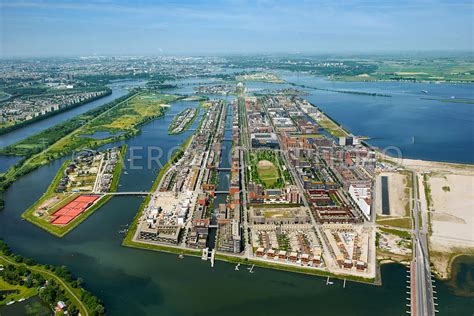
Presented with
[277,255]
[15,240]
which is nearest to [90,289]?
[15,240]

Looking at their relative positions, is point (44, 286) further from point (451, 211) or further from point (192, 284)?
point (451, 211)

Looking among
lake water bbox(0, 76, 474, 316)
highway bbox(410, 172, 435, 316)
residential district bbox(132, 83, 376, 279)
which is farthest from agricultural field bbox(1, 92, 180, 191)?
highway bbox(410, 172, 435, 316)

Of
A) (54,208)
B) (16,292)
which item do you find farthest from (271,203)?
(16,292)

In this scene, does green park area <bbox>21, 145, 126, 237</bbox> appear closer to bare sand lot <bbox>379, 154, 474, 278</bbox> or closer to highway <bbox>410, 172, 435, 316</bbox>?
highway <bbox>410, 172, 435, 316</bbox>

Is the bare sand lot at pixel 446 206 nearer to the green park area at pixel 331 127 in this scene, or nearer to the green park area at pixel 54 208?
the green park area at pixel 331 127

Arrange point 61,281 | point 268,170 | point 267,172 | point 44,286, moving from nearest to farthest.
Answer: point 44,286, point 61,281, point 267,172, point 268,170

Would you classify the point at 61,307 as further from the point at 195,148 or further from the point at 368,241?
the point at 195,148
